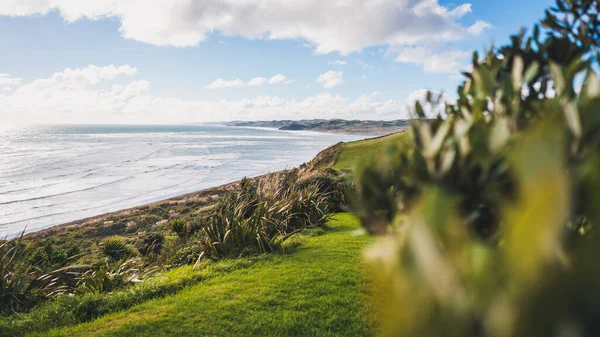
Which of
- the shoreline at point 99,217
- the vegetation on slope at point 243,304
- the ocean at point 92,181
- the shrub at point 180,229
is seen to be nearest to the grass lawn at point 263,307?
the vegetation on slope at point 243,304

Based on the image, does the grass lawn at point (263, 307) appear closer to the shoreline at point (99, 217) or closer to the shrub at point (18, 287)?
the shrub at point (18, 287)

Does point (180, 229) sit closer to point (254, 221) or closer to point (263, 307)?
point (254, 221)

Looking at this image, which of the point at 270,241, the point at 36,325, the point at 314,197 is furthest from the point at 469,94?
the point at 314,197

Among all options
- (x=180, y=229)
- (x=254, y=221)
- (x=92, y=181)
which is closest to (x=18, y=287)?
(x=254, y=221)

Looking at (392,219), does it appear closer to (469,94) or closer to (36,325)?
(469,94)

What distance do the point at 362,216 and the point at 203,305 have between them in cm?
516

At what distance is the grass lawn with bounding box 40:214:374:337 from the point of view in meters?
4.98

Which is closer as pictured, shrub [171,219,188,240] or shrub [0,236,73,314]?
shrub [0,236,73,314]

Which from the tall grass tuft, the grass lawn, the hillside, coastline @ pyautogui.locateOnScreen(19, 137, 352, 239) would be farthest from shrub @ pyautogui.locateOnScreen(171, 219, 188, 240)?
coastline @ pyautogui.locateOnScreen(19, 137, 352, 239)

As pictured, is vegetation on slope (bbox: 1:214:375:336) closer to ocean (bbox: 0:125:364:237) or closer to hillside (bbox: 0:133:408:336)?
hillside (bbox: 0:133:408:336)

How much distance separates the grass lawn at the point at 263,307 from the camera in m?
4.98

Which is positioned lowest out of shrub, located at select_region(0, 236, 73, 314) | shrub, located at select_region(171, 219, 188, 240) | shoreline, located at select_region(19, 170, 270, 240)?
shoreline, located at select_region(19, 170, 270, 240)

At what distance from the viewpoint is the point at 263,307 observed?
220 inches

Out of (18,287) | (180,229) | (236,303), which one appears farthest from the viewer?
(180,229)
